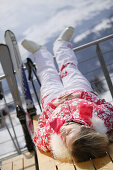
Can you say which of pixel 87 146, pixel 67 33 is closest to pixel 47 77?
pixel 67 33

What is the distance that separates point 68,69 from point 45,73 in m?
0.21

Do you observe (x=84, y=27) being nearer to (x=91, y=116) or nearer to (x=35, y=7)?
(x=35, y=7)

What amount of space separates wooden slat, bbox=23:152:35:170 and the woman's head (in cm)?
100

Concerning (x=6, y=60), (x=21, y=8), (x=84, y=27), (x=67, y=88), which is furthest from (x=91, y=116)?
(x=21, y=8)

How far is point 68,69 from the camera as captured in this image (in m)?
1.80

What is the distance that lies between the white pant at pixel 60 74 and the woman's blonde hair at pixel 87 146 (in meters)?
0.77

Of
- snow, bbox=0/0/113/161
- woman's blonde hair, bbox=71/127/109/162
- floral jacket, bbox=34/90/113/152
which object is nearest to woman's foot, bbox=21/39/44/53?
floral jacket, bbox=34/90/113/152

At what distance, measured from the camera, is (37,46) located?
194cm

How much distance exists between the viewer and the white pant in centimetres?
168

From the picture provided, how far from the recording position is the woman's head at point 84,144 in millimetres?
834

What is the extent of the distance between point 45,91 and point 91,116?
2.29 ft

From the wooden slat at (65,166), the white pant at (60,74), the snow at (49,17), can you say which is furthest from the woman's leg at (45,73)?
the snow at (49,17)

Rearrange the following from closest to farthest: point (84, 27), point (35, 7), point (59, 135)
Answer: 1. point (59, 135)
2. point (84, 27)
3. point (35, 7)

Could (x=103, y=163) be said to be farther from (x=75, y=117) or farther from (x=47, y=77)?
(x=47, y=77)
